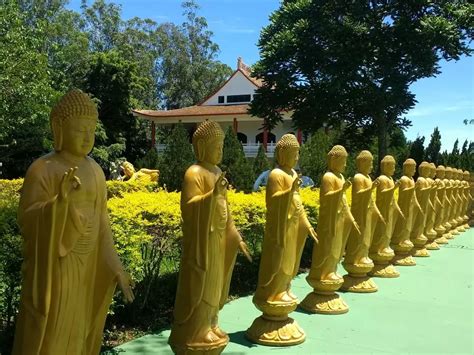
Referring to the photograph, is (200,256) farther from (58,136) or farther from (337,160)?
(337,160)

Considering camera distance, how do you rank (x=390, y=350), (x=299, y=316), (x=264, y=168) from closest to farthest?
1. (x=390, y=350)
2. (x=299, y=316)
3. (x=264, y=168)

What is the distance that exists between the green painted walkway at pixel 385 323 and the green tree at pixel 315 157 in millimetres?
7987

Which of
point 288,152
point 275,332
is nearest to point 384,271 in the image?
point 275,332

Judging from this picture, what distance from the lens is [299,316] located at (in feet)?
19.4

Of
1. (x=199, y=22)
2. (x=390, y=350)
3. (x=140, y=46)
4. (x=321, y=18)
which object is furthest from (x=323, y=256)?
(x=199, y=22)

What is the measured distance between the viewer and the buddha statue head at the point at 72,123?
295cm

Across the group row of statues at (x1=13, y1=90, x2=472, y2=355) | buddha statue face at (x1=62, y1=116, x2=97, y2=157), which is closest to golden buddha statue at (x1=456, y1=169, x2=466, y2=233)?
row of statues at (x1=13, y1=90, x2=472, y2=355)

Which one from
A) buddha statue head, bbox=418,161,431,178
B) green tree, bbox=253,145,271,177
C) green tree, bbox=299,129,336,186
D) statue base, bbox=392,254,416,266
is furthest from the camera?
green tree, bbox=253,145,271,177

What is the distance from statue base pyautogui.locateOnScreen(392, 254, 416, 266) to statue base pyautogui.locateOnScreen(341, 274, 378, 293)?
2.30m

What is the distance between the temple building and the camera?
91.5ft

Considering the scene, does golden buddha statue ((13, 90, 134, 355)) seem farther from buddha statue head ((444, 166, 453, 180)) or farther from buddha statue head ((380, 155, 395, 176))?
buddha statue head ((444, 166, 453, 180))

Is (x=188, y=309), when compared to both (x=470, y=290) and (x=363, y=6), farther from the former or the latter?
(x=363, y=6)

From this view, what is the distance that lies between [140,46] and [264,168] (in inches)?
787

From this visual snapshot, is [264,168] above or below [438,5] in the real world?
below
